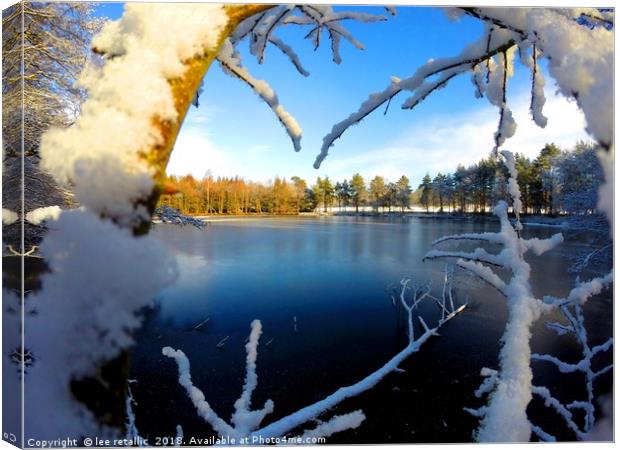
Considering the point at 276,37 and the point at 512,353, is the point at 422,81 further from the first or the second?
the point at 512,353

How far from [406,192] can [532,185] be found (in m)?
1.93

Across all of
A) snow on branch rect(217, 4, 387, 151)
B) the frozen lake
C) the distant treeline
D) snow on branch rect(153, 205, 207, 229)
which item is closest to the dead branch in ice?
snow on branch rect(217, 4, 387, 151)

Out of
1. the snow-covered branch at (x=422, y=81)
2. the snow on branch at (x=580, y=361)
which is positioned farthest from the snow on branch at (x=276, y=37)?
the snow on branch at (x=580, y=361)

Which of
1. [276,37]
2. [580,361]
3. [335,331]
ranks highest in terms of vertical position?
[276,37]

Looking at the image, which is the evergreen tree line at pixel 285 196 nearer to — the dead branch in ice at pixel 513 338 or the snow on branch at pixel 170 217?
the snow on branch at pixel 170 217

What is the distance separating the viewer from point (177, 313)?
7020mm

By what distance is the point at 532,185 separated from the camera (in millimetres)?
5312

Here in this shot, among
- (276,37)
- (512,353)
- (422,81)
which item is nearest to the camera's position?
(512,353)

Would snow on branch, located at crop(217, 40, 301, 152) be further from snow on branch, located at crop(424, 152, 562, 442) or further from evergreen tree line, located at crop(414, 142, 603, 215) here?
evergreen tree line, located at crop(414, 142, 603, 215)

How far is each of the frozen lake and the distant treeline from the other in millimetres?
585

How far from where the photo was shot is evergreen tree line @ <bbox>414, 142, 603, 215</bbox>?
3734 mm

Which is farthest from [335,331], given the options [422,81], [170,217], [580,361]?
[422,81]

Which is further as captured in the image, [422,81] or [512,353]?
[422,81]

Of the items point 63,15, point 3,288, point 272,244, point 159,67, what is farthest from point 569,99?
point 272,244
